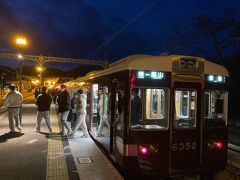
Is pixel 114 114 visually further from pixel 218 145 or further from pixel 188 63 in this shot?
pixel 218 145

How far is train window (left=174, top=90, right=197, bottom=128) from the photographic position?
21.6 ft

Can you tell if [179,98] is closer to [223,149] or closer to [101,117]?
[223,149]

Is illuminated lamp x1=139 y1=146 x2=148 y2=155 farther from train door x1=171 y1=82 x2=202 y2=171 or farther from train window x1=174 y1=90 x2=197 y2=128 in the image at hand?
train window x1=174 y1=90 x2=197 y2=128

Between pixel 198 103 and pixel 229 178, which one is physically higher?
pixel 198 103

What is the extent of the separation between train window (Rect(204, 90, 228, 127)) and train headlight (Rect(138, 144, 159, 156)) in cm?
134

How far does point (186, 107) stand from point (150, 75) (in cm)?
118

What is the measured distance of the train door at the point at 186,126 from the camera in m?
6.40

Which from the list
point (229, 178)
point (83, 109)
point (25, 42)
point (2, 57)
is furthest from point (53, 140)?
point (2, 57)

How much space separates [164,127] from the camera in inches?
249

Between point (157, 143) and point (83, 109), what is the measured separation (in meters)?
5.18

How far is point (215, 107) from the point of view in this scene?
6883 mm

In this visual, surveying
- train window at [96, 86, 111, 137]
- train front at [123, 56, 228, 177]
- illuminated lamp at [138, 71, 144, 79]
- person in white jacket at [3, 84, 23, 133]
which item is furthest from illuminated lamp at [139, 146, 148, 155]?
person in white jacket at [3, 84, 23, 133]

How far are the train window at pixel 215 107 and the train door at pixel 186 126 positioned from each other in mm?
Answer: 261

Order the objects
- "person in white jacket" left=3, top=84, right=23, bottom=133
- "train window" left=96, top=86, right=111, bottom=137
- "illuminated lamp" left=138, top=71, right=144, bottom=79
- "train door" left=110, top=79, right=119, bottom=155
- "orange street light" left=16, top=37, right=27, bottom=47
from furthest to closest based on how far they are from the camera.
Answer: "orange street light" left=16, top=37, right=27, bottom=47 → "person in white jacket" left=3, top=84, right=23, bottom=133 → "train window" left=96, top=86, right=111, bottom=137 → "train door" left=110, top=79, right=119, bottom=155 → "illuminated lamp" left=138, top=71, right=144, bottom=79
